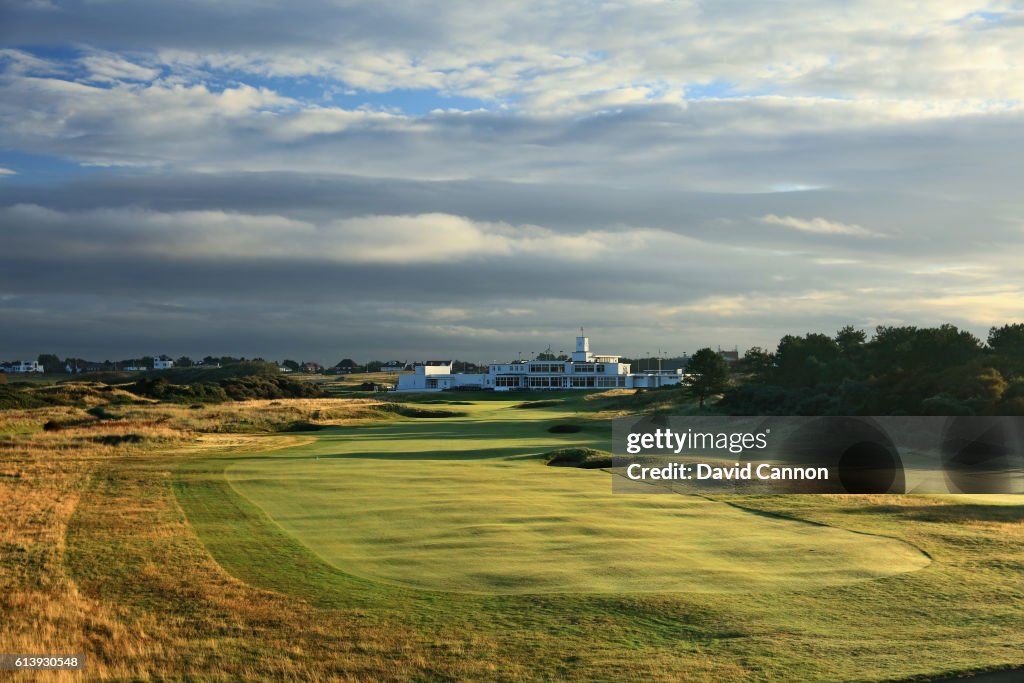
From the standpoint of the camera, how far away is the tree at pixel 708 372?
99312 mm

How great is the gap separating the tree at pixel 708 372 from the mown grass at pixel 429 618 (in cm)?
7151

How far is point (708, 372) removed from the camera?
99.4m

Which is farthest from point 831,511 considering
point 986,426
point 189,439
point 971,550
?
point 189,439

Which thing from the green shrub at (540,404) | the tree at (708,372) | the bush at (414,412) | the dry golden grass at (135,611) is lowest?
the bush at (414,412)

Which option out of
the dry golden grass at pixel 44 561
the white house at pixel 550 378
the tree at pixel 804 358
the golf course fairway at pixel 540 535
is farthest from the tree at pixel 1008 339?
the white house at pixel 550 378

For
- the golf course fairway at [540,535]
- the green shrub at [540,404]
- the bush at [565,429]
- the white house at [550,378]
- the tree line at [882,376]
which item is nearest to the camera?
the golf course fairway at [540,535]

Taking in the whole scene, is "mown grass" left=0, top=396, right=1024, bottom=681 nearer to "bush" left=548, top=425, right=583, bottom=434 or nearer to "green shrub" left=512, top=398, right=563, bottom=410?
"bush" left=548, top=425, right=583, bottom=434

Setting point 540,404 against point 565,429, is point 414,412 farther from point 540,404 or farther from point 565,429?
point 565,429

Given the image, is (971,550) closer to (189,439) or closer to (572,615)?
(572,615)

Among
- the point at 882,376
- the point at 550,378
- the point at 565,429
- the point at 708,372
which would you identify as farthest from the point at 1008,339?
the point at 550,378

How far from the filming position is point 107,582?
65.5 ft

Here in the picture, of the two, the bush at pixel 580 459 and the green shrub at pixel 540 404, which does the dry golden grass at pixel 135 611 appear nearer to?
the bush at pixel 580 459

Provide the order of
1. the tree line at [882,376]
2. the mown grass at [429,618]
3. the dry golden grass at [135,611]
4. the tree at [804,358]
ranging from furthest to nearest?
the tree at [804,358] < the tree line at [882,376] < the dry golden grass at [135,611] < the mown grass at [429,618]

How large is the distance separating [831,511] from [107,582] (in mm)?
22735
